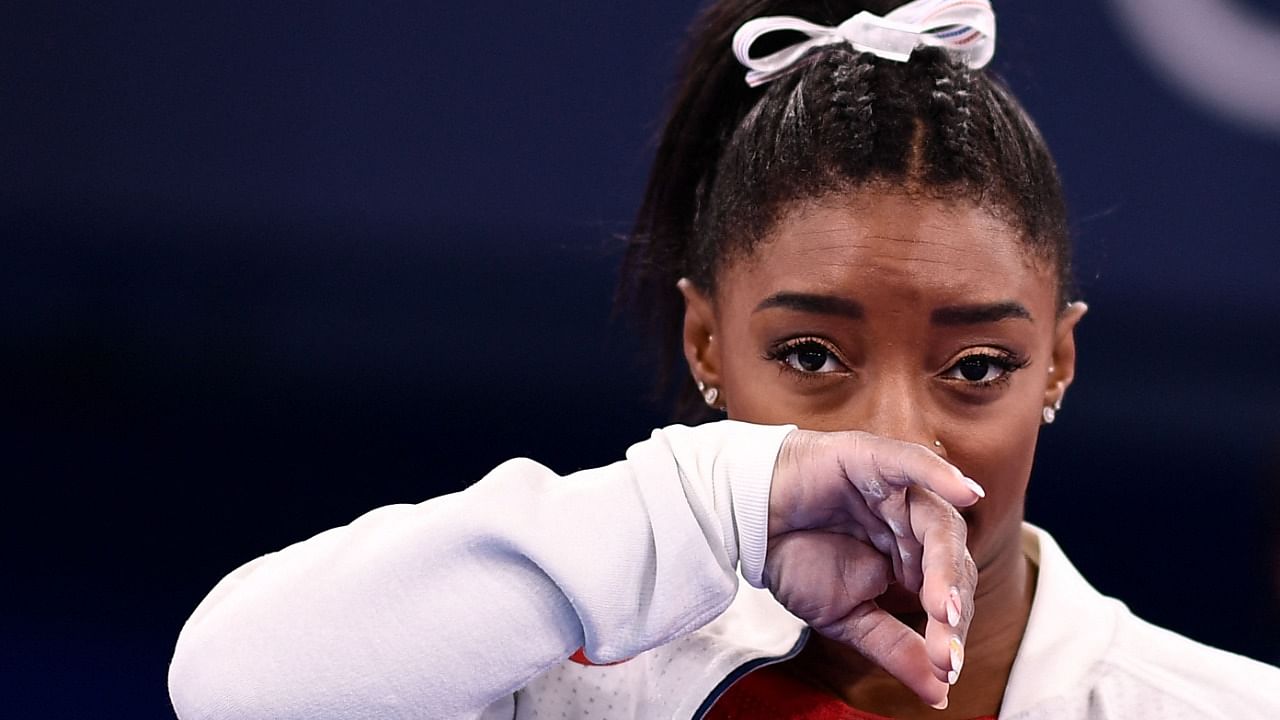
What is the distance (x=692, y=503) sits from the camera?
2.37ft

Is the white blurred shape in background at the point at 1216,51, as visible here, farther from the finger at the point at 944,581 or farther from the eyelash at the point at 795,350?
the finger at the point at 944,581

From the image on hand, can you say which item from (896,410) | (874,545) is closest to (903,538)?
(874,545)

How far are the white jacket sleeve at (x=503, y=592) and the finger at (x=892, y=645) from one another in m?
0.06

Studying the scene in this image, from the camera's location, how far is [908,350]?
826mm

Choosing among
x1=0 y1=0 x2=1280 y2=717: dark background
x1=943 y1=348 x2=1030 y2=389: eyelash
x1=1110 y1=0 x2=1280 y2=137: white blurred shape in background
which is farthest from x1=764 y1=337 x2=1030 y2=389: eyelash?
x1=1110 y1=0 x2=1280 y2=137: white blurred shape in background

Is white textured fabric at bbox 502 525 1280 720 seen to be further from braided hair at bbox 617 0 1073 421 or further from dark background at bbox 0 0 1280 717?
dark background at bbox 0 0 1280 717

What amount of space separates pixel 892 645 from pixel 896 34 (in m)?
0.44

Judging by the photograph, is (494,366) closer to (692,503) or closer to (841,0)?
(841,0)

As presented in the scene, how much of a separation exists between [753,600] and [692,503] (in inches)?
8.7

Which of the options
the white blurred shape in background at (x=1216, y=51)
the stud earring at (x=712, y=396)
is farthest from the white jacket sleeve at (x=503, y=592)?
the white blurred shape in background at (x=1216, y=51)

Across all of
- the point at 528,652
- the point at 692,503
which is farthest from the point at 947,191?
the point at 528,652

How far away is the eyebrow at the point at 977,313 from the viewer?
83 centimetres

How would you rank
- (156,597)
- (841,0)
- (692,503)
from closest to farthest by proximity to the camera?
(692,503) → (841,0) → (156,597)

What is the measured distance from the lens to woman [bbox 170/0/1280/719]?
715 millimetres
